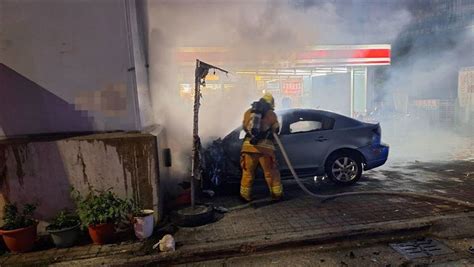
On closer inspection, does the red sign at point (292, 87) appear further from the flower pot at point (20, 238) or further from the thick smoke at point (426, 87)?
the flower pot at point (20, 238)

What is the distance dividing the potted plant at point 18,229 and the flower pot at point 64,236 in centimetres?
24

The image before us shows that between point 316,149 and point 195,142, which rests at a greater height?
point 195,142

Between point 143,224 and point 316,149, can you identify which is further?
point 316,149

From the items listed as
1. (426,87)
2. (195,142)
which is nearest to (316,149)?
(195,142)

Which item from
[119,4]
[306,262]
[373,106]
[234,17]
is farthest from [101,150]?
[373,106]

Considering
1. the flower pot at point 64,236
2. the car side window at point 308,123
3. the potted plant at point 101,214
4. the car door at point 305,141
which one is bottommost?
the flower pot at point 64,236

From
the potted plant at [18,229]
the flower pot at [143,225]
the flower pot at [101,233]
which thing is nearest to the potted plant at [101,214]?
the flower pot at [101,233]

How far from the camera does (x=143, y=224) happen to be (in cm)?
430

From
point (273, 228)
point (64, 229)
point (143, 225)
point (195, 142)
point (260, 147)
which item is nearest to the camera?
point (64, 229)

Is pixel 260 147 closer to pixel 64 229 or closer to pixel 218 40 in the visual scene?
pixel 64 229

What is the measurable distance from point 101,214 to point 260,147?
265 cm

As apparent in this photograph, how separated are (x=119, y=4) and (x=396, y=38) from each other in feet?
53.8

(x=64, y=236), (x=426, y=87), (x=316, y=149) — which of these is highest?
(x=426, y=87)

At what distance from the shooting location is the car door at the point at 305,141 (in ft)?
21.0
